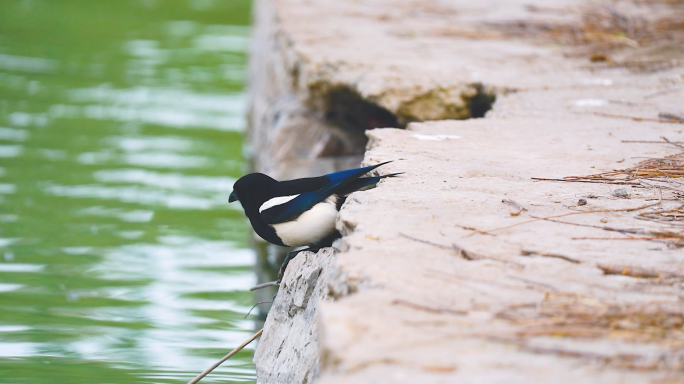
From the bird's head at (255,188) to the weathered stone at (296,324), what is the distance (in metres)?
0.22

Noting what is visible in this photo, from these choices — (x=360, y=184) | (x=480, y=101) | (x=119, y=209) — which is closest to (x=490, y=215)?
(x=360, y=184)

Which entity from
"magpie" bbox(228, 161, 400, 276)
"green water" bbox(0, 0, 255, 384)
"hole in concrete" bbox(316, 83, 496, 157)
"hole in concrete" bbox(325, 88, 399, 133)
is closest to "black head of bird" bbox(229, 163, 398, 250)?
"magpie" bbox(228, 161, 400, 276)

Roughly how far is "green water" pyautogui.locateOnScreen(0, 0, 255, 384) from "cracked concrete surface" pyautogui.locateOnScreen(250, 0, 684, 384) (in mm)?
867

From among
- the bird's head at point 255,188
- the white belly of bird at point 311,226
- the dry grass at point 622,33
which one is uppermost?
the dry grass at point 622,33

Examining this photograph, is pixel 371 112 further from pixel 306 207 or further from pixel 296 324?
pixel 296 324

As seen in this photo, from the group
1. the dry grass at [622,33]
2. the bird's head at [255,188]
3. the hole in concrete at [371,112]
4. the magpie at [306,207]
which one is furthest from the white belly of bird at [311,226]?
the dry grass at [622,33]

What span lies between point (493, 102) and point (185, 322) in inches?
73.7

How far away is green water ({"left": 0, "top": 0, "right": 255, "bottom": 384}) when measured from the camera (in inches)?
146

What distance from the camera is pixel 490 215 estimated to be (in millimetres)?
2299

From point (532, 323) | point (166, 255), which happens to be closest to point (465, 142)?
point (532, 323)

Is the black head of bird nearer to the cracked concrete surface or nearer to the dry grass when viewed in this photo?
the cracked concrete surface

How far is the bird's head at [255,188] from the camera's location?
265 cm

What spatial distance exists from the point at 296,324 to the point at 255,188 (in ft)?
1.54

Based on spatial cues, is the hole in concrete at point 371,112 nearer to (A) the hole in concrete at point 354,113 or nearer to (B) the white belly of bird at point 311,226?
(A) the hole in concrete at point 354,113
